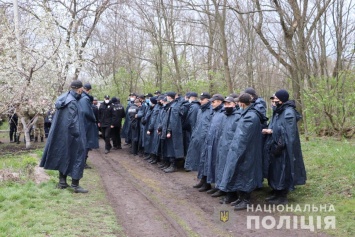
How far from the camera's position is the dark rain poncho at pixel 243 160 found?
6820 millimetres

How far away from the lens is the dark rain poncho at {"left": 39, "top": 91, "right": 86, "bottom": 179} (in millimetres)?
7418

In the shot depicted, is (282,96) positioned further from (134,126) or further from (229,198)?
(134,126)

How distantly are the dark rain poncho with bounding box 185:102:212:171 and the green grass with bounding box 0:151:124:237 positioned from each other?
2211 mm

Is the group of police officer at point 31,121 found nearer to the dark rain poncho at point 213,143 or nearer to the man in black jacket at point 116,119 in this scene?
the man in black jacket at point 116,119

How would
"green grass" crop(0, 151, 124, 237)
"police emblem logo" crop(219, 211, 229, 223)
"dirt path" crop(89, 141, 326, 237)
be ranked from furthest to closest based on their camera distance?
"police emblem logo" crop(219, 211, 229, 223) → "dirt path" crop(89, 141, 326, 237) → "green grass" crop(0, 151, 124, 237)

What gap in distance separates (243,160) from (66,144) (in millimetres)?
3417

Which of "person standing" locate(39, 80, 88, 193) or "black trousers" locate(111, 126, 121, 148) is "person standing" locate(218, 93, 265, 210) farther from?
"black trousers" locate(111, 126, 121, 148)

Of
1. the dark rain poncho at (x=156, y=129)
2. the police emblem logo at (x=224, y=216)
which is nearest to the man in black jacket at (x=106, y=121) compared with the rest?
the dark rain poncho at (x=156, y=129)

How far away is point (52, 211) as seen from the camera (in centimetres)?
614

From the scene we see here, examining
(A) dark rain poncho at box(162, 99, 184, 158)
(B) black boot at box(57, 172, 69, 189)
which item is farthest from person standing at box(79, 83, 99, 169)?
(A) dark rain poncho at box(162, 99, 184, 158)

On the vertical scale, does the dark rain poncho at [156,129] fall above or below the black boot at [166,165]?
above

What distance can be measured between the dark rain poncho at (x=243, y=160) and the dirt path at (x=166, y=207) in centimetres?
47

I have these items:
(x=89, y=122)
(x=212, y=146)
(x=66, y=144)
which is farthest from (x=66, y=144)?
(x=212, y=146)

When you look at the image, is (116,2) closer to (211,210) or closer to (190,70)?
(190,70)
